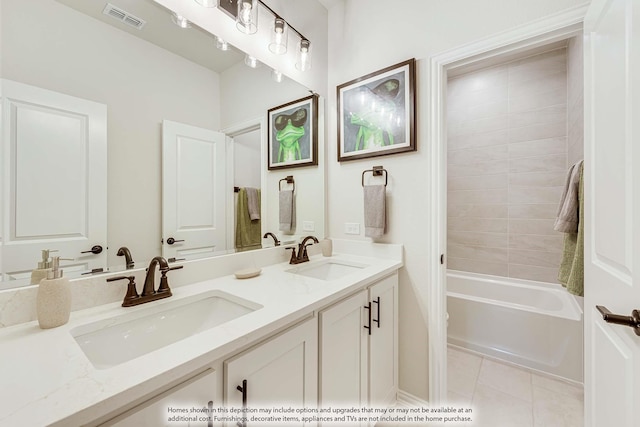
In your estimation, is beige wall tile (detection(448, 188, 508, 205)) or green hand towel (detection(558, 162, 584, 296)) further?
beige wall tile (detection(448, 188, 508, 205))

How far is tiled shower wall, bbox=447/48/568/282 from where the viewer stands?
7.48 ft

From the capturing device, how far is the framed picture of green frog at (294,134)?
Answer: 1.61 meters

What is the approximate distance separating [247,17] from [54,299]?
4.67ft

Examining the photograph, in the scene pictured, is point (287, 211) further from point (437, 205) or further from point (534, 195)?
point (534, 195)

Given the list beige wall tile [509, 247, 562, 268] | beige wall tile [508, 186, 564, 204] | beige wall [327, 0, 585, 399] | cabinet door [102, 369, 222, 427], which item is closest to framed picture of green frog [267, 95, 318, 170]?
beige wall [327, 0, 585, 399]

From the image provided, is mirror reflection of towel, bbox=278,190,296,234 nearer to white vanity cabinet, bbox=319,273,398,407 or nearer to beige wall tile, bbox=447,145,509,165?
white vanity cabinet, bbox=319,273,398,407

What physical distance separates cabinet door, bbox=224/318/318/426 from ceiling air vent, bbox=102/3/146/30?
49.3 inches

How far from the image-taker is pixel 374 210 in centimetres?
160

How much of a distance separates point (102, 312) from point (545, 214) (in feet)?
10.4

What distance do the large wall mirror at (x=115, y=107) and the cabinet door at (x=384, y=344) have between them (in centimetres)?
85

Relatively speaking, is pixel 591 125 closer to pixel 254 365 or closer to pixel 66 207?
pixel 254 365

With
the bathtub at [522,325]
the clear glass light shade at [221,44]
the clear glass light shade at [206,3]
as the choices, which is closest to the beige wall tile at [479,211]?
the bathtub at [522,325]

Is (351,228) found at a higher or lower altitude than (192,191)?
lower

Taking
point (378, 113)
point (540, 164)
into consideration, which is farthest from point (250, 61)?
point (540, 164)
